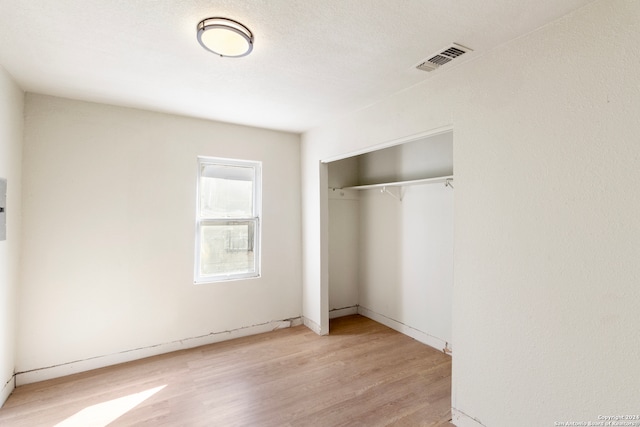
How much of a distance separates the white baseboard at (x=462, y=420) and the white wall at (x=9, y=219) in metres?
3.28

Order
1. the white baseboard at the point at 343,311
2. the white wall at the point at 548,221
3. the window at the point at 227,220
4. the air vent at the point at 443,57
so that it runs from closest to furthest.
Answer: the white wall at the point at 548,221 → the air vent at the point at 443,57 → the window at the point at 227,220 → the white baseboard at the point at 343,311

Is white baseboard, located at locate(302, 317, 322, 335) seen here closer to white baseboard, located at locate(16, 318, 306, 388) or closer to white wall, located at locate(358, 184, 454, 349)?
white baseboard, located at locate(16, 318, 306, 388)

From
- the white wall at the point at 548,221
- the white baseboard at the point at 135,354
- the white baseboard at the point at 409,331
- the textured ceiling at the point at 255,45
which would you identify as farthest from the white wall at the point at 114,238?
the white wall at the point at 548,221

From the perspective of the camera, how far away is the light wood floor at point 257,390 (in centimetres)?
215

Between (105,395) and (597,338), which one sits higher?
(597,338)

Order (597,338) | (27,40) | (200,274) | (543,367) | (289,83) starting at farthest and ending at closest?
1. (200,274)
2. (289,83)
3. (27,40)
4. (543,367)
5. (597,338)

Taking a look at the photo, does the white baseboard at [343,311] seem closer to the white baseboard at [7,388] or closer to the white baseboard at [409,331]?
the white baseboard at [409,331]

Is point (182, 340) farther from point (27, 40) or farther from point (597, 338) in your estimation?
point (597, 338)

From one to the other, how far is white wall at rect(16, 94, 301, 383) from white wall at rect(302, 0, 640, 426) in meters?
2.45

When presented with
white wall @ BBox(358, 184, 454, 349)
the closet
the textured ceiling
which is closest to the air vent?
the textured ceiling

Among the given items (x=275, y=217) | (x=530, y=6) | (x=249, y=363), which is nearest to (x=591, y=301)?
(x=530, y=6)

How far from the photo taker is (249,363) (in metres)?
2.95

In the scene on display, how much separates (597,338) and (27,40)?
11.6 ft

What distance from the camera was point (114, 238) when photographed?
2.91 m
